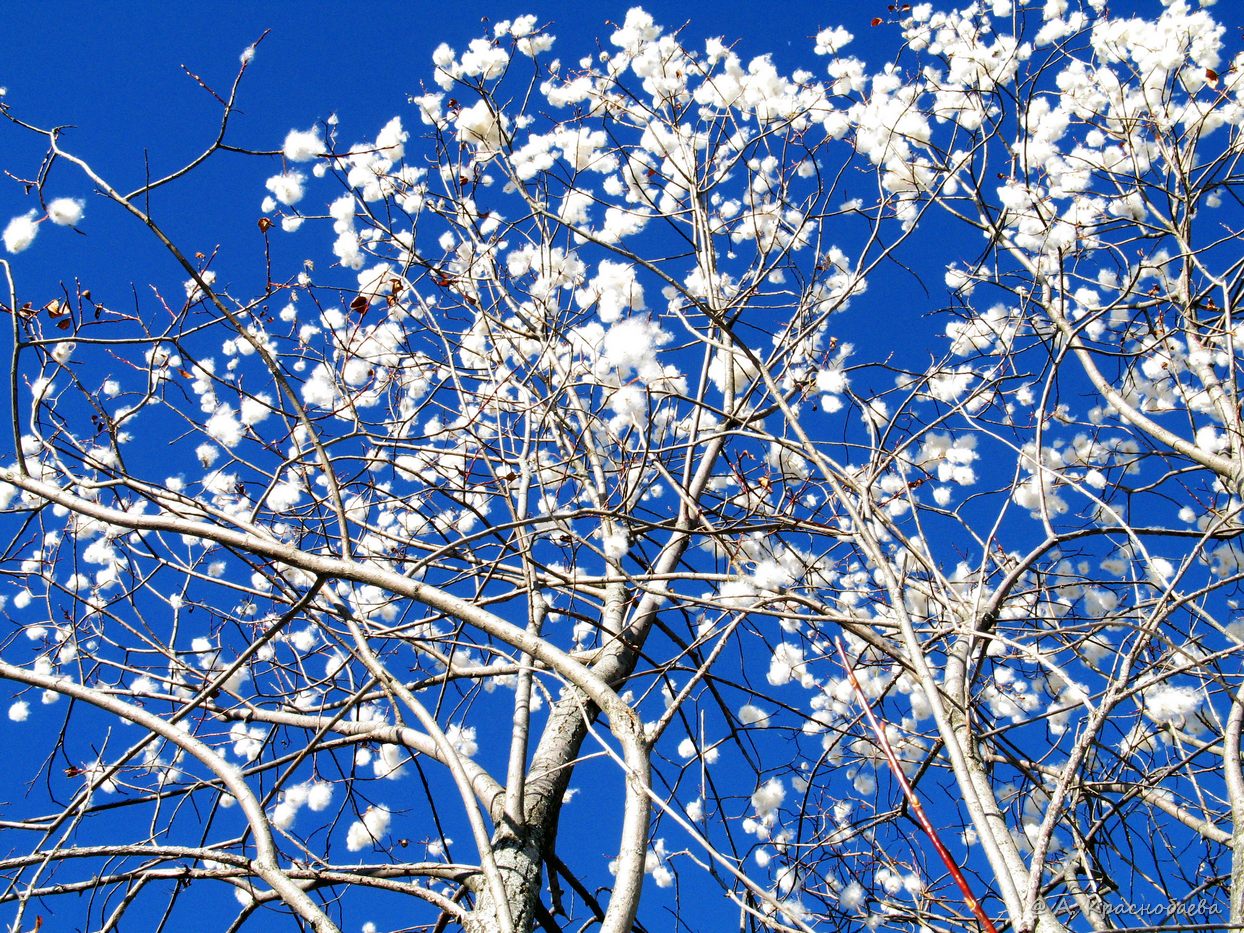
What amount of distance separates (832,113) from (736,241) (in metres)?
0.72

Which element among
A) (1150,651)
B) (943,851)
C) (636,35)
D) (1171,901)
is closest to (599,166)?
(636,35)

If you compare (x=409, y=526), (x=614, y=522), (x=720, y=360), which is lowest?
(x=614, y=522)

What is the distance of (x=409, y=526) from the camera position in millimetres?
4539

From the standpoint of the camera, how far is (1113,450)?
412 centimetres

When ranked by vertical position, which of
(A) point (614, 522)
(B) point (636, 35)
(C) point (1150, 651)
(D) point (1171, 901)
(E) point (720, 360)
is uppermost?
(B) point (636, 35)

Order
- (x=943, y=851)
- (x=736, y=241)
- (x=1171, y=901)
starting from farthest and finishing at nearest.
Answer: (x=736, y=241) → (x=1171, y=901) → (x=943, y=851)

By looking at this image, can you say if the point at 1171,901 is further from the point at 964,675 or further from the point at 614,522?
the point at 614,522

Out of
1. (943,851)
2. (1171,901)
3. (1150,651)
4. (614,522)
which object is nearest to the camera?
(943,851)

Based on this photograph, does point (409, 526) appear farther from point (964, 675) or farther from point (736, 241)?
point (964, 675)

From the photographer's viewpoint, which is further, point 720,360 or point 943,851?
point 720,360

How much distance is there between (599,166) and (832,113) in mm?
1072

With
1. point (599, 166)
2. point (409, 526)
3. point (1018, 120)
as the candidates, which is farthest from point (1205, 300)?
point (409, 526)

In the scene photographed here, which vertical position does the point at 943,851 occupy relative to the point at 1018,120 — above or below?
below

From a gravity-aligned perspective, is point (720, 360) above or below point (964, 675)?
above
